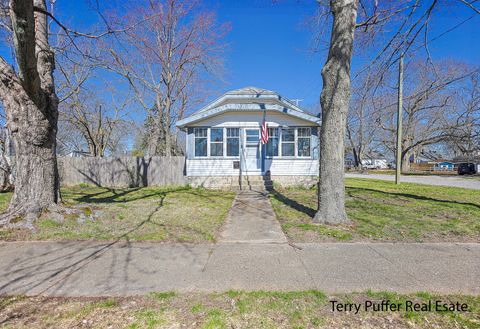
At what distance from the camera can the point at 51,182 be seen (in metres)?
5.54

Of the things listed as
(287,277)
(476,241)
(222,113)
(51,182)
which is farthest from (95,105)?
(476,241)

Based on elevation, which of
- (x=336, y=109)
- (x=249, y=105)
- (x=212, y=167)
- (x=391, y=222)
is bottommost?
(x=391, y=222)

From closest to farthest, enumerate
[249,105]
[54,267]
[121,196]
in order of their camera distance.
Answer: [54,267], [121,196], [249,105]

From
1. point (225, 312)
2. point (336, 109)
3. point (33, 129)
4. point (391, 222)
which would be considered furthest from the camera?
point (391, 222)

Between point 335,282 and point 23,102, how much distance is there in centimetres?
664

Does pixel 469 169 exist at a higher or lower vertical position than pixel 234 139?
lower

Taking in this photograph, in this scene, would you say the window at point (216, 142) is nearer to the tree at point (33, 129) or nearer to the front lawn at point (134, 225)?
the front lawn at point (134, 225)

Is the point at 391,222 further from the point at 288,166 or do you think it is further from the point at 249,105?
the point at 249,105

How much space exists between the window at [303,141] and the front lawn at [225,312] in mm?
10290

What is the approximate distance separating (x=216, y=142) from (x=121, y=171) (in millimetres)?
6456

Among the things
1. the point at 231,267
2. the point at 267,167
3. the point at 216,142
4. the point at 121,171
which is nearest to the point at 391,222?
the point at 231,267

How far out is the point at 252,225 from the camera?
18.4 feet

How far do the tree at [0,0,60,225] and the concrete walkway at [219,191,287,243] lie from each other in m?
4.21

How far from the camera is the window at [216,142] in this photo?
41.5 feet
